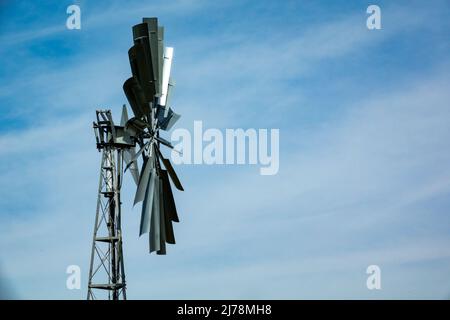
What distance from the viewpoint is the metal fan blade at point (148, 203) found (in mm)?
25183

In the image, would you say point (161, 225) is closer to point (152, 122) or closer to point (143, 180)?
point (143, 180)

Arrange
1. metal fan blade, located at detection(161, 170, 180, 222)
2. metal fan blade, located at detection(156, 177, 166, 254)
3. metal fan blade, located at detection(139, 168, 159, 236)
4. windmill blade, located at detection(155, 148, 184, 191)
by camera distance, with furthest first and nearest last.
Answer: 1. metal fan blade, located at detection(161, 170, 180, 222)
2. windmill blade, located at detection(155, 148, 184, 191)
3. metal fan blade, located at detection(156, 177, 166, 254)
4. metal fan blade, located at detection(139, 168, 159, 236)

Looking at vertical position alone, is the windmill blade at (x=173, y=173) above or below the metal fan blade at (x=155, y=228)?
above

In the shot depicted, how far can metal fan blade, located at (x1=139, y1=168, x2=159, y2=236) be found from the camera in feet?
82.6

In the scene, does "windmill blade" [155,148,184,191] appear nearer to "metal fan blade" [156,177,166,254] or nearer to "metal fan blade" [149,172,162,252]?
"metal fan blade" [156,177,166,254]

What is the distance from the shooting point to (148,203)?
2570 cm

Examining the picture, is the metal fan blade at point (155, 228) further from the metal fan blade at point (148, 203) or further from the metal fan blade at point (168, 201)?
the metal fan blade at point (168, 201)

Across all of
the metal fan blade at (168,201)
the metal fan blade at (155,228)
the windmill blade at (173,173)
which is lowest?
the metal fan blade at (155,228)

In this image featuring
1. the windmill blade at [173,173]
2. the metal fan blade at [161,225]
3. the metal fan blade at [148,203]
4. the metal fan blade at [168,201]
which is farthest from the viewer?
the metal fan blade at [168,201]

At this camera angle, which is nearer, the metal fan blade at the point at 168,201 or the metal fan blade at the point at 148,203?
the metal fan blade at the point at 148,203

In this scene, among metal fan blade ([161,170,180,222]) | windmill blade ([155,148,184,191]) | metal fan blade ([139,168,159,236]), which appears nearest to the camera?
metal fan blade ([139,168,159,236])
